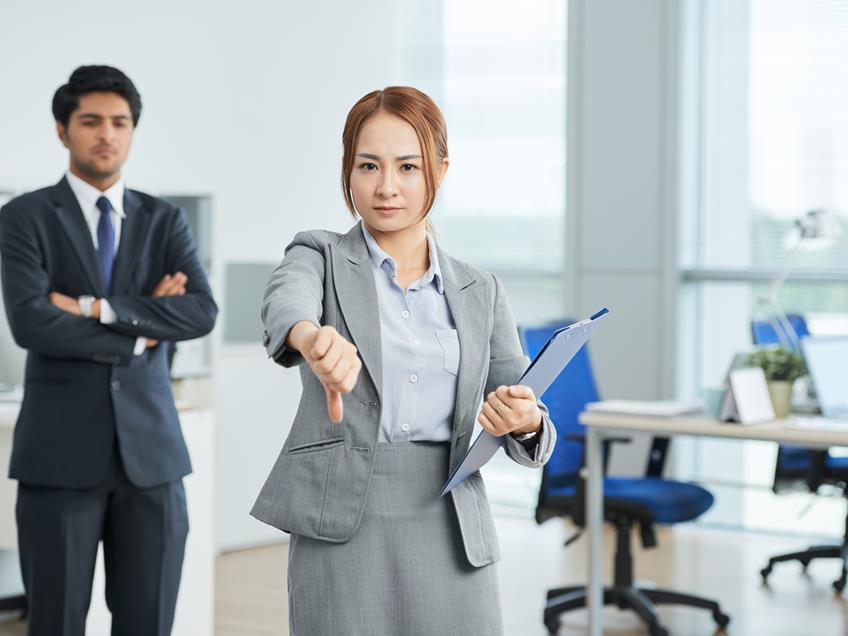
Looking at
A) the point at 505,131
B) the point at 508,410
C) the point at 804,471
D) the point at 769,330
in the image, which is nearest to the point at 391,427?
the point at 508,410

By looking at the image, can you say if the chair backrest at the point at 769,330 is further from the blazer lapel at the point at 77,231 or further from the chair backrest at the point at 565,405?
the blazer lapel at the point at 77,231

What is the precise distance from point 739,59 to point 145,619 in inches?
180

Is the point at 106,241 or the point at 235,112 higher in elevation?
the point at 235,112

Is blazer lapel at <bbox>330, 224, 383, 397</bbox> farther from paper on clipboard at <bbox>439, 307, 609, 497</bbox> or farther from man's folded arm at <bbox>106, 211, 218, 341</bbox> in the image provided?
man's folded arm at <bbox>106, 211, 218, 341</bbox>

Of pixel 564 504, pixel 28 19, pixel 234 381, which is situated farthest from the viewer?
pixel 234 381

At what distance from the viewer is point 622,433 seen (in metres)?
4.25

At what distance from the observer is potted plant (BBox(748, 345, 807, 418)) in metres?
4.09

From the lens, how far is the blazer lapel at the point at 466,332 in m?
1.71

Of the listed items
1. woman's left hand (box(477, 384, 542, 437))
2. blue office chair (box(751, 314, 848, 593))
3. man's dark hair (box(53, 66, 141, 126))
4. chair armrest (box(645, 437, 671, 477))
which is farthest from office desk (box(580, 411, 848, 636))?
woman's left hand (box(477, 384, 542, 437))

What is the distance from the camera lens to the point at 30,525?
270 cm

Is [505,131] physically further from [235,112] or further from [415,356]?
[415,356]

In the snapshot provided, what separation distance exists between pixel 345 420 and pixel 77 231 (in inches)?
52.5

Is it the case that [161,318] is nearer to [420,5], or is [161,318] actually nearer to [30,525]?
[30,525]

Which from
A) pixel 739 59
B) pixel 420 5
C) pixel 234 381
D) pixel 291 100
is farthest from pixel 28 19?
pixel 739 59
